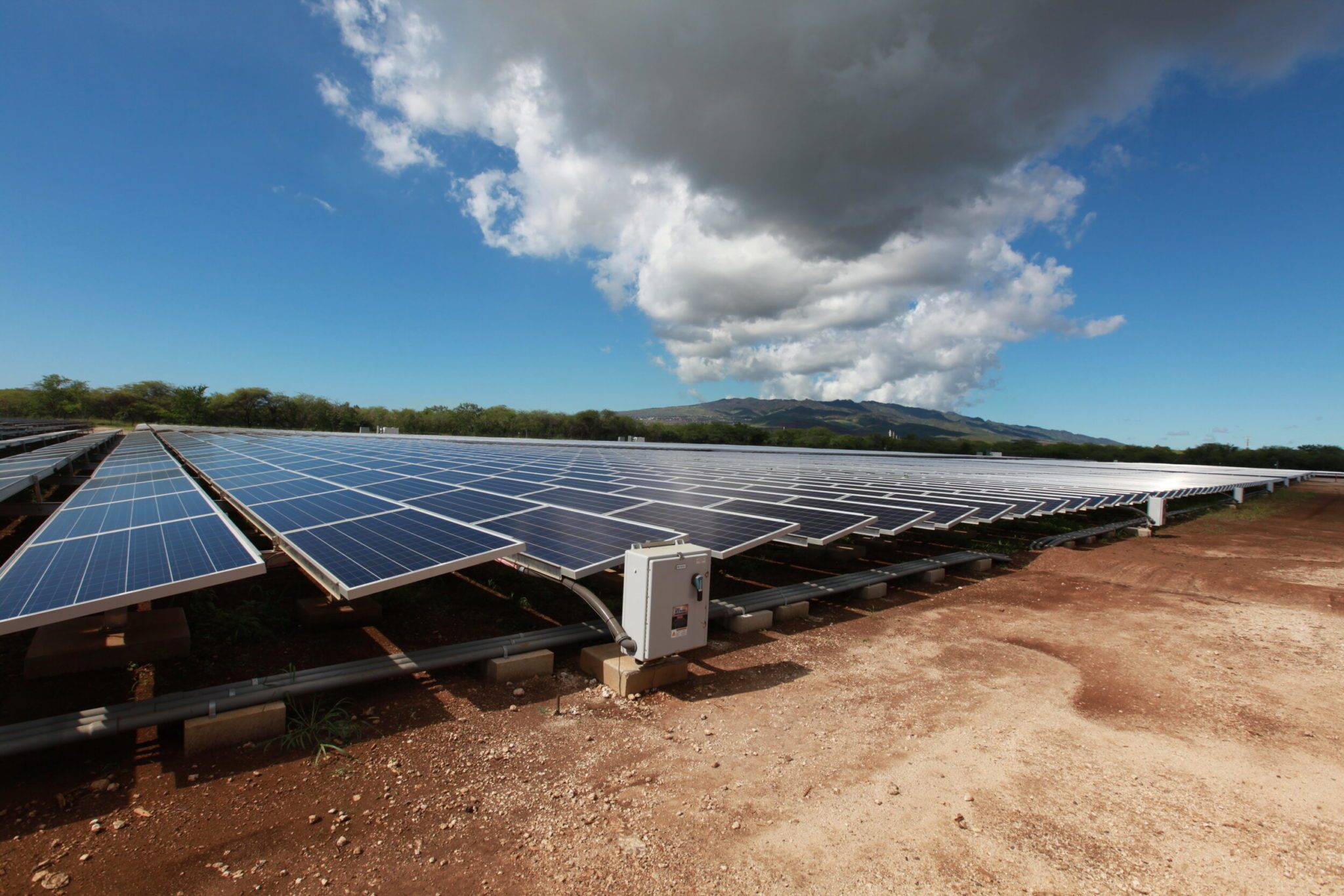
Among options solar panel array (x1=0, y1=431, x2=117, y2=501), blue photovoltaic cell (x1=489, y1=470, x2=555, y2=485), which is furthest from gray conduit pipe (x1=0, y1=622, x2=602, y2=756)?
solar panel array (x1=0, y1=431, x2=117, y2=501)

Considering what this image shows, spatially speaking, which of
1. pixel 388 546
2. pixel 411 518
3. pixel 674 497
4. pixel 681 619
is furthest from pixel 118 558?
pixel 674 497

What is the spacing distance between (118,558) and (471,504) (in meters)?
6.14

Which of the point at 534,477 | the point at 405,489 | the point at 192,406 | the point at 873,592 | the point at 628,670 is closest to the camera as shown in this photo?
the point at 628,670

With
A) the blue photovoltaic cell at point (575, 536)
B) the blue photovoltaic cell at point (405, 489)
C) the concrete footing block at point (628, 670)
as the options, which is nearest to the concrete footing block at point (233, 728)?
the blue photovoltaic cell at point (575, 536)

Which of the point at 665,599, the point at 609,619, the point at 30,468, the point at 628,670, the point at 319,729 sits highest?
the point at 30,468

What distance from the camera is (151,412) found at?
365 feet

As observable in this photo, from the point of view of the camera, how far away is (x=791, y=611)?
1065 cm

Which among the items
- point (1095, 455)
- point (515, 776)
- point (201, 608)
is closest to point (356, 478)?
point (201, 608)

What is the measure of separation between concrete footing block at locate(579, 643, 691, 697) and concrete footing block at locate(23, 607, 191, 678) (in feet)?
19.6

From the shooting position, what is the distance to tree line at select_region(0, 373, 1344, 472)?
107062 mm

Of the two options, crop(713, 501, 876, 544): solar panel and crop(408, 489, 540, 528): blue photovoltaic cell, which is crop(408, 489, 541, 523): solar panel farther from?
crop(713, 501, 876, 544): solar panel

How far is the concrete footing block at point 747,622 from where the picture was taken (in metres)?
9.88

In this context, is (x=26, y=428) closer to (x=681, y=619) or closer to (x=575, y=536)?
(x=575, y=536)

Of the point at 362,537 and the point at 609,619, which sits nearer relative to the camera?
the point at 609,619
